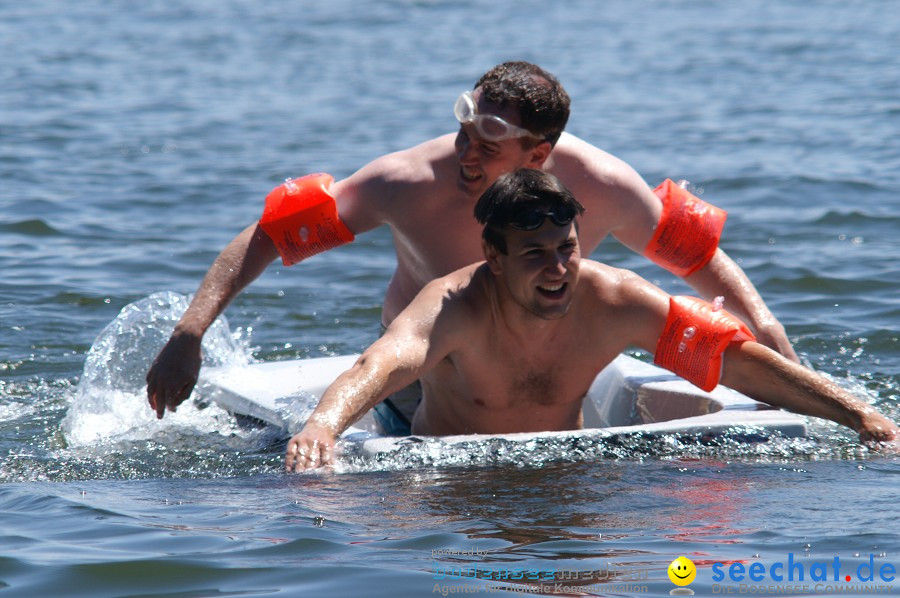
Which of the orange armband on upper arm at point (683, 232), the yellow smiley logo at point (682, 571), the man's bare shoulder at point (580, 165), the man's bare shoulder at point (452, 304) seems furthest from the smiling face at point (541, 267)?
the yellow smiley logo at point (682, 571)

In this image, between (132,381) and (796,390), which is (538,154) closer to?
(796,390)

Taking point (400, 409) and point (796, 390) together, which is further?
point (400, 409)

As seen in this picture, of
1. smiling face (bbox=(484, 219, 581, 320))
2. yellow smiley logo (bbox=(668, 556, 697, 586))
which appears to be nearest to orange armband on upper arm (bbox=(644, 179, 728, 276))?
smiling face (bbox=(484, 219, 581, 320))

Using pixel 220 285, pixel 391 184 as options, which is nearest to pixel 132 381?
pixel 220 285

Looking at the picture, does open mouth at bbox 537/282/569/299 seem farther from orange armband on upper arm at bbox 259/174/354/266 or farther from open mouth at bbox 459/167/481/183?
orange armband on upper arm at bbox 259/174/354/266

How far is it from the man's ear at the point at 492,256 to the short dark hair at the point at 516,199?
0.05ft

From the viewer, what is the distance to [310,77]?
17656 mm

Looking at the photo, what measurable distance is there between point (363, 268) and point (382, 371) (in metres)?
4.84

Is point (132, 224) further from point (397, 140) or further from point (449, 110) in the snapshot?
point (449, 110)

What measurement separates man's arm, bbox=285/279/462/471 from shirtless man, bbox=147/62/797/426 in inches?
17.9

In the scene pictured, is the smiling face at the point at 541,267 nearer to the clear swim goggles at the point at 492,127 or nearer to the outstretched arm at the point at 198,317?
the clear swim goggles at the point at 492,127

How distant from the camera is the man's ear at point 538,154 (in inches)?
197

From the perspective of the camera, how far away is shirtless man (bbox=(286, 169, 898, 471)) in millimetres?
4500

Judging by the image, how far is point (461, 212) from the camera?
5094 millimetres
